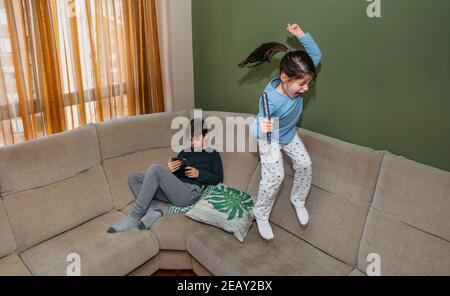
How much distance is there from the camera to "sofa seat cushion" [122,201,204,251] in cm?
224

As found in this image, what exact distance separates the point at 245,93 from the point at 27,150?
5.00ft

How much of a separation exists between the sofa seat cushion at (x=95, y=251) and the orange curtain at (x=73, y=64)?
74 centimetres

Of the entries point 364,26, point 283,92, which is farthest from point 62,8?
point 364,26

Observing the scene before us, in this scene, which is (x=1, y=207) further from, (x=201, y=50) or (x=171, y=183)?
(x=201, y=50)

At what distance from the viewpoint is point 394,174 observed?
6.17ft

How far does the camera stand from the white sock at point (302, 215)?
212cm

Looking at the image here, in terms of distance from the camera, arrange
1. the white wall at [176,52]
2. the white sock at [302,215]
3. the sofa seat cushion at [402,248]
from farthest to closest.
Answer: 1. the white wall at [176,52]
2. the white sock at [302,215]
3. the sofa seat cushion at [402,248]

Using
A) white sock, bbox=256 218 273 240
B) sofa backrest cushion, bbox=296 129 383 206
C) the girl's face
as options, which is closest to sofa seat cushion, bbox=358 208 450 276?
sofa backrest cushion, bbox=296 129 383 206

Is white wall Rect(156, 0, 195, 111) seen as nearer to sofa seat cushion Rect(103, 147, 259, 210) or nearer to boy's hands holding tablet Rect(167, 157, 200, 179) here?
sofa seat cushion Rect(103, 147, 259, 210)

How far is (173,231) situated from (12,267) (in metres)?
0.86

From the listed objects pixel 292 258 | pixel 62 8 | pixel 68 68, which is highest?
pixel 62 8

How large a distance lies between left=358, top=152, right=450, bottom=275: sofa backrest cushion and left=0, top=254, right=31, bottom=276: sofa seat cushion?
1754 mm

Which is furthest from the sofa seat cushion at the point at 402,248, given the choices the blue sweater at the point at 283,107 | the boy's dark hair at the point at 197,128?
the boy's dark hair at the point at 197,128

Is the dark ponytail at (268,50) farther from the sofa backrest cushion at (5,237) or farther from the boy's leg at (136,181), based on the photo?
the sofa backrest cushion at (5,237)
